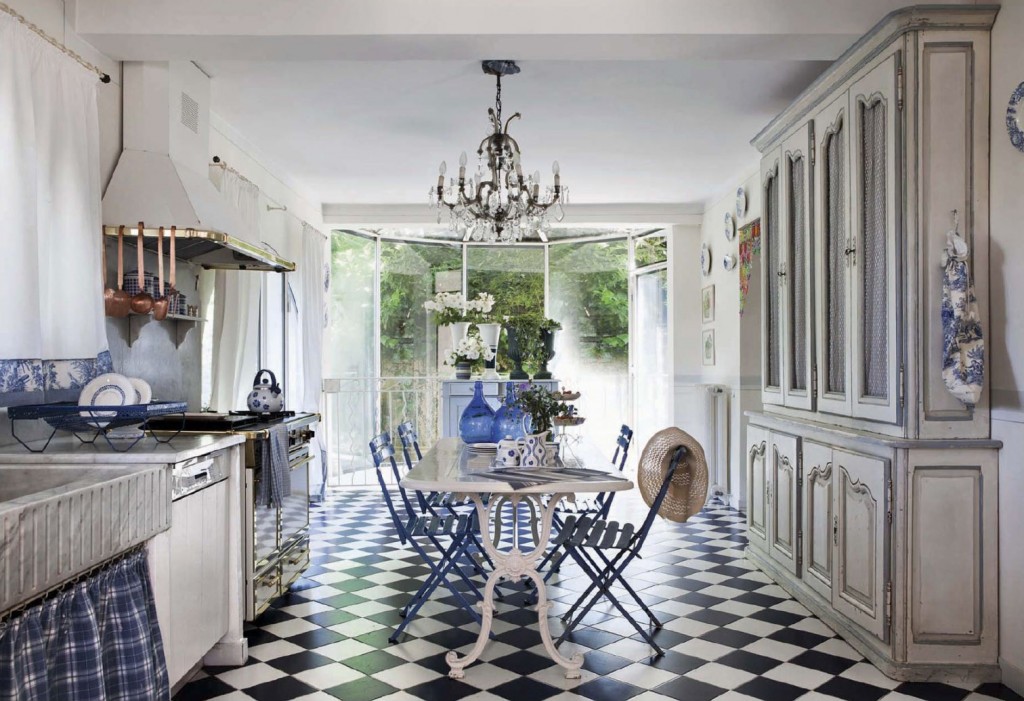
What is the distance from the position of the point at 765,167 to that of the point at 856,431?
76.6 inches

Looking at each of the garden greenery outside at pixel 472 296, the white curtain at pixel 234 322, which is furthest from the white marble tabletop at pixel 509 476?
the garden greenery outside at pixel 472 296

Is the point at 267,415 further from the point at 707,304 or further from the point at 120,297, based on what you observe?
the point at 707,304

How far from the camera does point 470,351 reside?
21.6 ft

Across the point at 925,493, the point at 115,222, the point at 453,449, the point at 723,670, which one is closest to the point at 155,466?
the point at 115,222

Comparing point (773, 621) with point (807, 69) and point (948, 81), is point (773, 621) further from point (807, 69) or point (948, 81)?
point (807, 69)

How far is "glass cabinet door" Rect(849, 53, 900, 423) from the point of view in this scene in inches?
130

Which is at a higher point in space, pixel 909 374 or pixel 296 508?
pixel 909 374

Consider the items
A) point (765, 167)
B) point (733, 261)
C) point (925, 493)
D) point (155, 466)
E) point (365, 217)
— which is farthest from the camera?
point (365, 217)

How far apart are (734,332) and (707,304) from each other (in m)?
0.95

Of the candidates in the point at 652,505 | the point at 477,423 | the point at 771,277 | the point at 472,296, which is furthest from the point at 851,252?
the point at 472,296

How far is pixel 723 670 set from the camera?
326 cm

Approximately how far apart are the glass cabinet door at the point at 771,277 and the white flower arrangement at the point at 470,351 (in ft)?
7.92

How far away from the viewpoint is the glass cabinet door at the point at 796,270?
167 inches

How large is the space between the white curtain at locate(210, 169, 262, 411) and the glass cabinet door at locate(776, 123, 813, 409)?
10.4 feet
